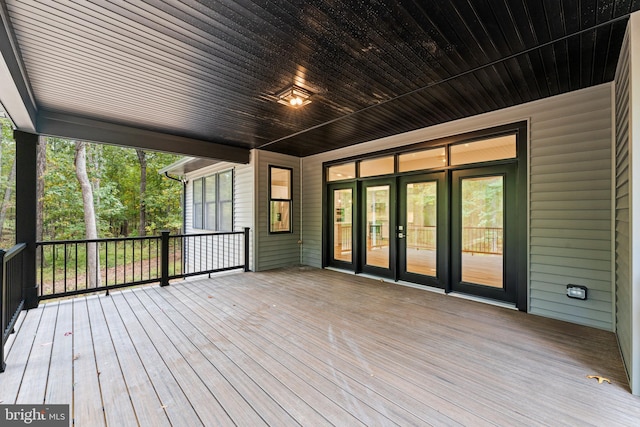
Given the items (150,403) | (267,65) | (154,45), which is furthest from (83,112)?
(150,403)

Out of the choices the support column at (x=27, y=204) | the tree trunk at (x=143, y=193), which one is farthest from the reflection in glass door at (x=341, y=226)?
the tree trunk at (x=143, y=193)

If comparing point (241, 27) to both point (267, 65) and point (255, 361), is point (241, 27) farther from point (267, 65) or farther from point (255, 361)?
point (255, 361)

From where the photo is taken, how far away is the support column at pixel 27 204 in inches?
141

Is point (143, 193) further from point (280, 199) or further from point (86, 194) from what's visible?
point (280, 199)

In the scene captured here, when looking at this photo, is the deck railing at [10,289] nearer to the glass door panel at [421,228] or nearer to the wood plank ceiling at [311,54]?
the wood plank ceiling at [311,54]

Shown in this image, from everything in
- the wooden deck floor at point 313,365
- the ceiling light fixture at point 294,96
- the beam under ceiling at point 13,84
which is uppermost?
the ceiling light fixture at point 294,96

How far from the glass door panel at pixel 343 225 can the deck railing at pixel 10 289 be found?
5.18 meters

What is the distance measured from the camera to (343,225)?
6375 millimetres

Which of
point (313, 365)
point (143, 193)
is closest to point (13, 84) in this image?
point (313, 365)

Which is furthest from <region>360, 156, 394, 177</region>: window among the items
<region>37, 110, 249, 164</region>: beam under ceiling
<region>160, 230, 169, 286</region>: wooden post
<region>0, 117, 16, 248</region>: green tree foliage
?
<region>0, 117, 16, 248</region>: green tree foliage

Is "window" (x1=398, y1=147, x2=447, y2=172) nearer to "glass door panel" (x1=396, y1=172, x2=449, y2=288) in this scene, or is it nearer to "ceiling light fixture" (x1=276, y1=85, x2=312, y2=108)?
"glass door panel" (x1=396, y1=172, x2=449, y2=288)

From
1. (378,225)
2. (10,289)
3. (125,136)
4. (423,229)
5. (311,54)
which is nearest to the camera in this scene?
(311,54)

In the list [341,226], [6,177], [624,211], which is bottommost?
[341,226]

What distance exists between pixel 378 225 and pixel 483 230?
1.95 meters
